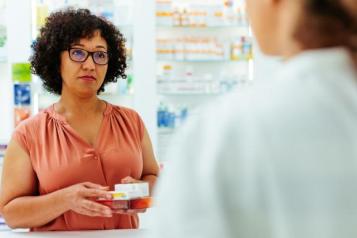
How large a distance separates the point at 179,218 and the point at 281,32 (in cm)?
28

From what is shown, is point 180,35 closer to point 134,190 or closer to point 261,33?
point 134,190

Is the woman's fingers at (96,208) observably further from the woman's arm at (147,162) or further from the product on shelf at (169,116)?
the product on shelf at (169,116)

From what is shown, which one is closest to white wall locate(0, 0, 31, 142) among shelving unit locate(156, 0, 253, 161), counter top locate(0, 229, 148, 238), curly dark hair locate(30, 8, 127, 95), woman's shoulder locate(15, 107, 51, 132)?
shelving unit locate(156, 0, 253, 161)

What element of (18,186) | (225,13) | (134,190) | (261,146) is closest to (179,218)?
(261,146)

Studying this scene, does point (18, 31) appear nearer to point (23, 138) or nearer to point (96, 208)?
point (23, 138)

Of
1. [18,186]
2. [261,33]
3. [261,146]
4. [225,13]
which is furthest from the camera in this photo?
[225,13]

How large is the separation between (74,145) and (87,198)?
0.32 metres

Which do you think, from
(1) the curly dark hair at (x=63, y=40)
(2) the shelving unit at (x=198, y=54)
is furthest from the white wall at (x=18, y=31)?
(1) the curly dark hair at (x=63, y=40)

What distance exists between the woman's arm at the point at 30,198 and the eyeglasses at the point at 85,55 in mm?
500

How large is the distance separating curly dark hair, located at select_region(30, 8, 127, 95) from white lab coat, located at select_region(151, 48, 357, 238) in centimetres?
210

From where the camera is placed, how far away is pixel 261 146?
65 cm

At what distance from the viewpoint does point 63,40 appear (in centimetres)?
267

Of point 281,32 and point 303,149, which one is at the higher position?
point 281,32

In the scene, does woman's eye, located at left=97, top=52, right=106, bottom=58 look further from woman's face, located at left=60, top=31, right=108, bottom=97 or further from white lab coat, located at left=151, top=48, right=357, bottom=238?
white lab coat, located at left=151, top=48, right=357, bottom=238
